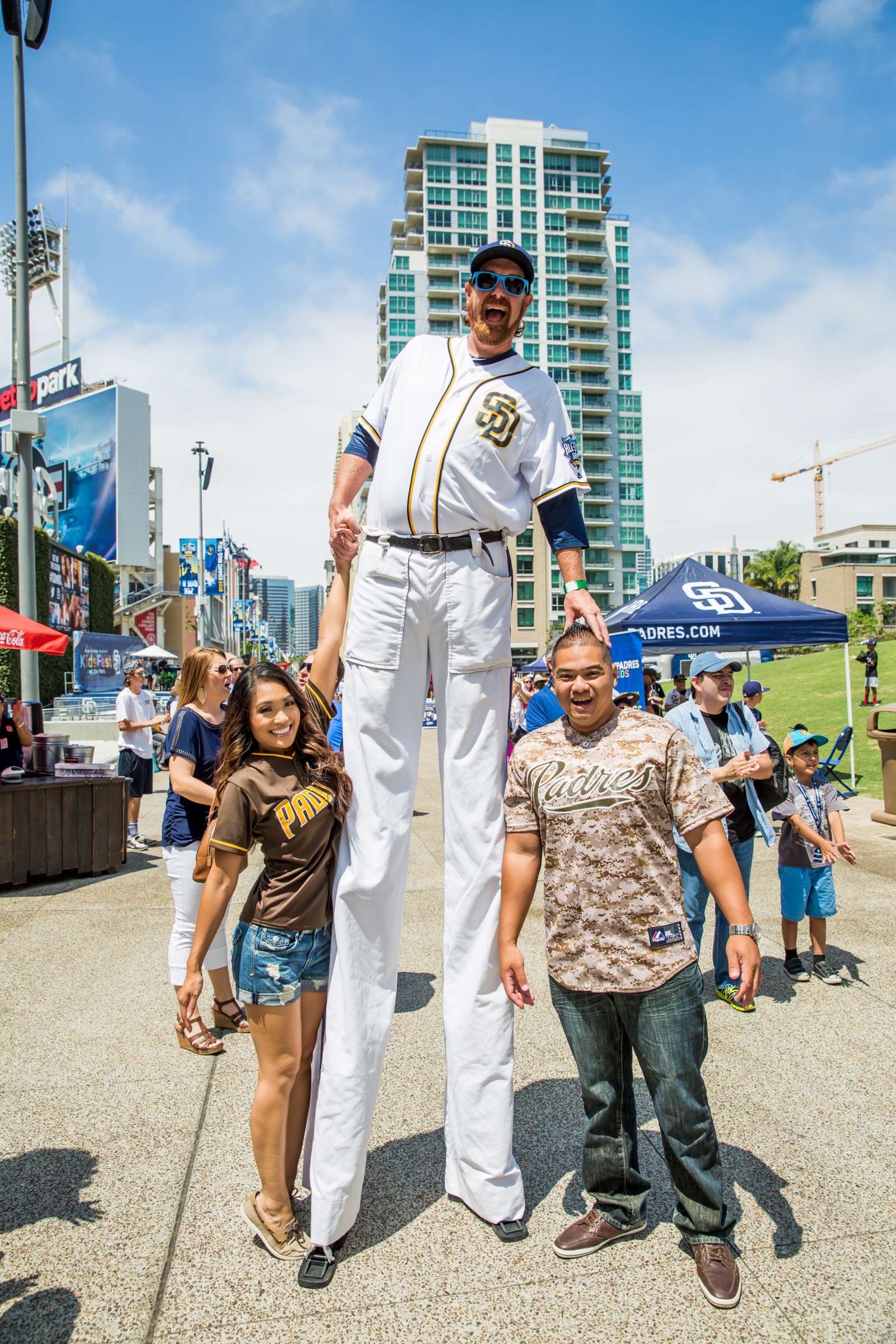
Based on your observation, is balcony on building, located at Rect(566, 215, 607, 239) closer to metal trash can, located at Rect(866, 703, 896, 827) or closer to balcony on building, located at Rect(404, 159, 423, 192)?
balcony on building, located at Rect(404, 159, 423, 192)

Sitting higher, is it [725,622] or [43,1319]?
[725,622]

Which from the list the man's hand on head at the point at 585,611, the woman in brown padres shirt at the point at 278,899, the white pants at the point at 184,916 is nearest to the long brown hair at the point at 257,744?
the woman in brown padres shirt at the point at 278,899

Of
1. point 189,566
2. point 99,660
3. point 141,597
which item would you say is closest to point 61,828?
point 99,660

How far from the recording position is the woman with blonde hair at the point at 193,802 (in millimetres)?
4145

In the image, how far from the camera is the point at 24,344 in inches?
394

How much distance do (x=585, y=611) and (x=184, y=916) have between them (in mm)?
2716

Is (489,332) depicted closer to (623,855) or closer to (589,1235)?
(623,855)

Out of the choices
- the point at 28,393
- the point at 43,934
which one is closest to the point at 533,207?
the point at 28,393

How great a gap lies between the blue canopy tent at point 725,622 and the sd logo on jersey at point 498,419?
5.76m

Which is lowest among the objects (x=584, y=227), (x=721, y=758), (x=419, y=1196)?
(x=419, y=1196)

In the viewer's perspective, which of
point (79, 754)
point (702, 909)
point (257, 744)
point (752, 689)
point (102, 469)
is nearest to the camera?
point (257, 744)

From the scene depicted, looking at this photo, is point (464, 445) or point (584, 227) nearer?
point (464, 445)

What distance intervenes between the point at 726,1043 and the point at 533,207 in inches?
3513

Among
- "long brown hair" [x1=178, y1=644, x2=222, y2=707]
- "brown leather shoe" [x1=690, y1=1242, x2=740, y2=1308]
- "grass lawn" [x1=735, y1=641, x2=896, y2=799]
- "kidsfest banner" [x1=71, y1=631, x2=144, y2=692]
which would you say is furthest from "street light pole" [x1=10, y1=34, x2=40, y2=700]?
"kidsfest banner" [x1=71, y1=631, x2=144, y2=692]
